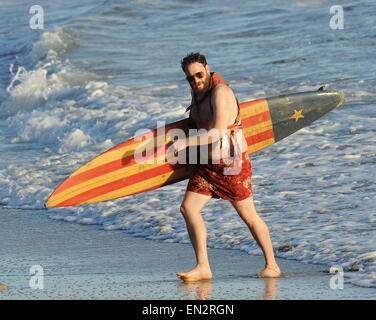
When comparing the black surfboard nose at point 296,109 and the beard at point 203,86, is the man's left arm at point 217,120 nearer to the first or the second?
the beard at point 203,86

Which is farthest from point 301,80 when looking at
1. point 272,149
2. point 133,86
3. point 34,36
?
point 34,36

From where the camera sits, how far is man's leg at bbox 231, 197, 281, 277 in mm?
5617

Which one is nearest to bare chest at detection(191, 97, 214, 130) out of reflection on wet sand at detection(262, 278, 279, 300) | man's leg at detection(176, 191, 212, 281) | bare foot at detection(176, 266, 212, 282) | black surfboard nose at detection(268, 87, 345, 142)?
man's leg at detection(176, 191, 212, 281)

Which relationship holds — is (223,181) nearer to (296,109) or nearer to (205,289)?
(205,289)

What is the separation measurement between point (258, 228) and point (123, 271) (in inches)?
43.0

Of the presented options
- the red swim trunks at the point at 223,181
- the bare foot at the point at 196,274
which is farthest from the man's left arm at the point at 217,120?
the bare foot at the point at 196,274

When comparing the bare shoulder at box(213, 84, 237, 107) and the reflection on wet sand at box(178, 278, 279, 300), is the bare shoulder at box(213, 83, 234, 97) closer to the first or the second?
the bare shoulder at box(213, 84, 237, 107)

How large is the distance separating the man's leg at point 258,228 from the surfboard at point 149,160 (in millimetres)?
660

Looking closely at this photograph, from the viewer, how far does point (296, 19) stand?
735 inches

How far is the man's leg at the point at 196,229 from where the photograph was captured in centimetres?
562

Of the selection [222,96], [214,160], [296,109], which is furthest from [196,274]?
[296,109]

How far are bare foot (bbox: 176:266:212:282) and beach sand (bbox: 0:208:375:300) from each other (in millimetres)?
56

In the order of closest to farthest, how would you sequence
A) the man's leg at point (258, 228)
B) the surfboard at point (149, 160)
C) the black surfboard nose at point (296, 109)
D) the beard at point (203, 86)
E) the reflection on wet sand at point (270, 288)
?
1. the reflection on wet sand at point (270, 288)
2. the beard at point (203, 86)
3. the man's leg at point (258, 228)
4. the surfboard at point (149, 160)
5. the black surfboard nose at point (296, 109)
